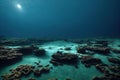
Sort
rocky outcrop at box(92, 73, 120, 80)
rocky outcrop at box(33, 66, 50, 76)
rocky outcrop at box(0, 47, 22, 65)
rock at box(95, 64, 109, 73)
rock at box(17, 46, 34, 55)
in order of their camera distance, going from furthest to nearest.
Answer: rock at box(17, 46, 34, 55), rocky outcrop at box(0, 47, 22, 65), rock at box(95, 64, 109, 73), rocky outcrop at box(33, 66, 50, 76), rocky outcrop at box(92, 73, 120, 80)

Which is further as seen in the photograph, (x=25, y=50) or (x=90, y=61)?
(x=25, y=50)

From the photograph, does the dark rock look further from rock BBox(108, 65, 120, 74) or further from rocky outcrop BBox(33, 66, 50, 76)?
rock BBox(108, 65, 120, 74)

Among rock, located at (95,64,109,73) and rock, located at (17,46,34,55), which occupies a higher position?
rock, located at (17,46,34,55)

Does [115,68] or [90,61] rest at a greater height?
[90,61]

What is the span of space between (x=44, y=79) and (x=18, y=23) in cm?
15735

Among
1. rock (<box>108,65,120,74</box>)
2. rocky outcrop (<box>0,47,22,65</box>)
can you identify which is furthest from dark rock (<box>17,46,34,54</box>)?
rock (<box>108,65,120,74</box>)

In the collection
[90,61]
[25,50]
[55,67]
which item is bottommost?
[55,67]

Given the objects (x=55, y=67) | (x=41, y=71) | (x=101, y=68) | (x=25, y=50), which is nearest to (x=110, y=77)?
(x=101, y=68)

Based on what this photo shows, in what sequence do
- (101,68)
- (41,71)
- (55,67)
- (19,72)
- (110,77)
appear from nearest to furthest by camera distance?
(110,77) < (19,72) < (41,71) < (101,68) < (55,67)

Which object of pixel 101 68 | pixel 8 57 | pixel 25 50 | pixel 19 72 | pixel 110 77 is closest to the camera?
pixel 110 77

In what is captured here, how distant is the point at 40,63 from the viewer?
35.7 ft

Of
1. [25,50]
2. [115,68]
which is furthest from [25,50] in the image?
[115,68]

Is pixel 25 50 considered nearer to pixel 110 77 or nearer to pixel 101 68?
pixel 101 68

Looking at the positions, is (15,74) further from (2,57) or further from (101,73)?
(101,73)
